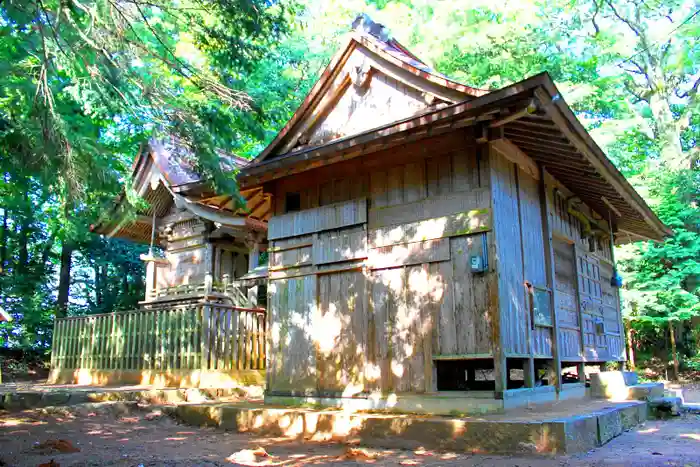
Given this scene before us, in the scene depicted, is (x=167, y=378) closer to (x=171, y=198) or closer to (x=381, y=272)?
(x=171, y=198)

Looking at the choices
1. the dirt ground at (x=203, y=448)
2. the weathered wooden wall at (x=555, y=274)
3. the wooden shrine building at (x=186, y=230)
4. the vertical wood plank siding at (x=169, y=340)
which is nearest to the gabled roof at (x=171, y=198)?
the wooden shrine building at (x=186, y=230)

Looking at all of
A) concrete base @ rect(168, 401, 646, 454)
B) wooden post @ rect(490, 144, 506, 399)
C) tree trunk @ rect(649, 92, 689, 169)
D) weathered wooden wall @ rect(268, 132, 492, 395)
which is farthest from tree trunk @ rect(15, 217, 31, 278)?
tree trunk @ rect(649, 92, 689, 169)

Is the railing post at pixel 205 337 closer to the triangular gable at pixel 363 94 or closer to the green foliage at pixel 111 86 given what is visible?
the triangular gable at pixel 363 94

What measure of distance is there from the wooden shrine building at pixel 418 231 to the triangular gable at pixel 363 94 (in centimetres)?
3

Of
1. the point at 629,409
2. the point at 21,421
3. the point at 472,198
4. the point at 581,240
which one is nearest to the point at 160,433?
the point at 21,421

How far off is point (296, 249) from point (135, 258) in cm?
1862

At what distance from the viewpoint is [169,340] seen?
13.0 meters

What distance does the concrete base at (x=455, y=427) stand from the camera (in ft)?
20.8

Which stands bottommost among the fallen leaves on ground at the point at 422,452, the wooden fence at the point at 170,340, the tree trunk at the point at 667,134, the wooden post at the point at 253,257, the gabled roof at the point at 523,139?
the fallen leaves on ground at the point at 422,452

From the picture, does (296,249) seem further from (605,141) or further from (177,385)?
(605,141)

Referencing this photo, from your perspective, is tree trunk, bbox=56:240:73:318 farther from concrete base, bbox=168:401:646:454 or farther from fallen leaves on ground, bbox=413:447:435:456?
fallen leaves on ground, bbox=413:447:435:456

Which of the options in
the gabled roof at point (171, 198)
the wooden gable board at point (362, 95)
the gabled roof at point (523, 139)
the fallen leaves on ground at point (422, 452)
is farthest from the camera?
the gabled roof at point (171, 198)

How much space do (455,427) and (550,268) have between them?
13.1ft

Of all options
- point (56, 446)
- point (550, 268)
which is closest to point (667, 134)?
point (550, 268)
